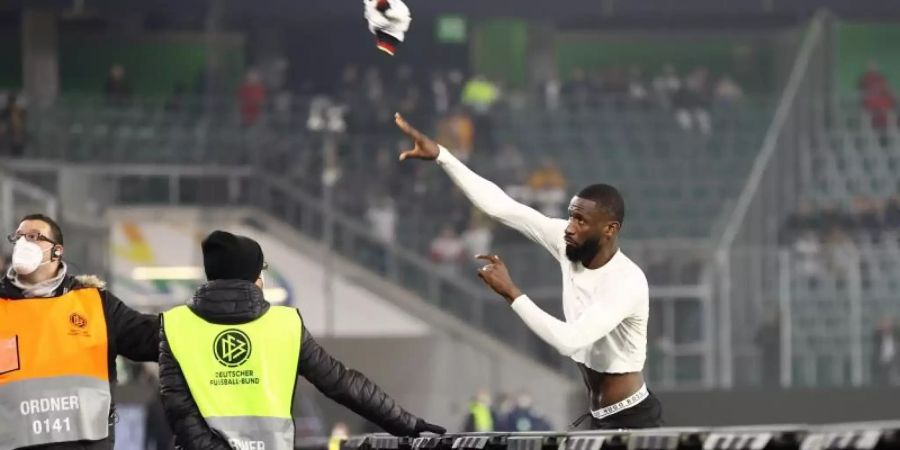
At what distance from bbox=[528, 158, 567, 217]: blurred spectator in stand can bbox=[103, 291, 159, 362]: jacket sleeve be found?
61.1 ft

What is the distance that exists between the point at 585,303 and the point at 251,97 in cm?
2112

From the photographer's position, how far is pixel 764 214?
27.1 metres

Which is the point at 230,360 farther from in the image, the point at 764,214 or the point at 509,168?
the point at 509,168

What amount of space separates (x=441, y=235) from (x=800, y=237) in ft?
15.9

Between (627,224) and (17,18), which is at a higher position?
(17,18)

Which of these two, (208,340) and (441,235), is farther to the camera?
(441,235)

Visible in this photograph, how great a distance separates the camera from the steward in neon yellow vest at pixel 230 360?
7125 millimetres

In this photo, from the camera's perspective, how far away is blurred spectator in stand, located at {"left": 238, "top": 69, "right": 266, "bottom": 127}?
28547 millimetres


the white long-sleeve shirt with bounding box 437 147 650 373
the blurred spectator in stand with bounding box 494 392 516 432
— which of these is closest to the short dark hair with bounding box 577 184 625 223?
the white long-sleeve shirt with bounding box 437 147 650 373

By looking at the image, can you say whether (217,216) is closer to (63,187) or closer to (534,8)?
(63,187)

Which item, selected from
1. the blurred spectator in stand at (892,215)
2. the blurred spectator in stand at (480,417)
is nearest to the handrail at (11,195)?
the blurred spectator in stand at (480,417)

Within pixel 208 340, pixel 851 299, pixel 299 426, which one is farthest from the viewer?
pixel 851 299

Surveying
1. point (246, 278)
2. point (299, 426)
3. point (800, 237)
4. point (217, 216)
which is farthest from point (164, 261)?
point (246, 278)

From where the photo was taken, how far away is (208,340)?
714 centimetres
